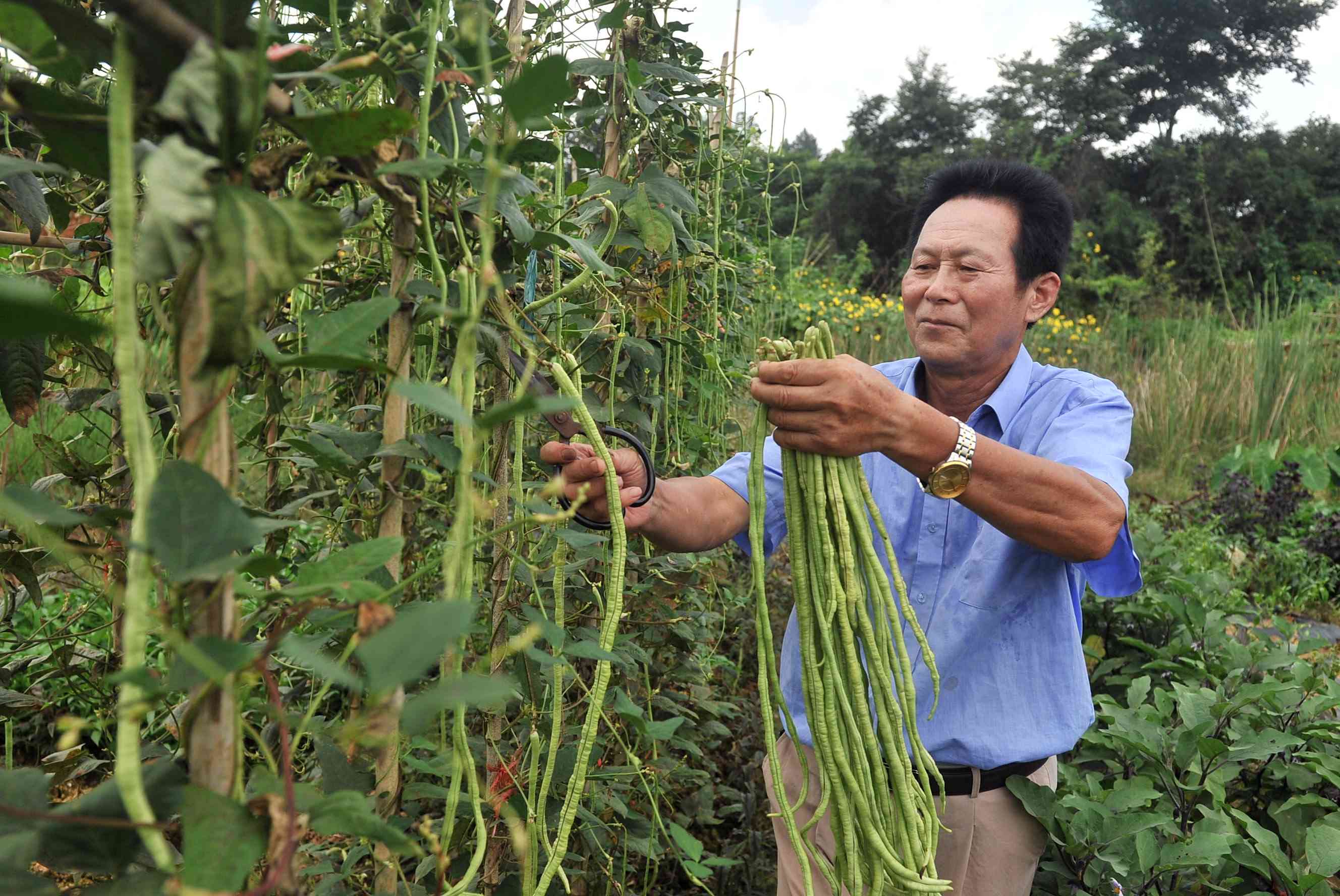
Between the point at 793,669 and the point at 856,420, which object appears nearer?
the point at 856,420

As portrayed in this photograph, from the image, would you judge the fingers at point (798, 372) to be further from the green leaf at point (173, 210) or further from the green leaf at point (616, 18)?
the green leaf at point (173, 210)

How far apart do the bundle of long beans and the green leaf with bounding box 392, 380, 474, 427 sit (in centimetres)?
55

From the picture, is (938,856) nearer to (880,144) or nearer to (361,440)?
(361,440)

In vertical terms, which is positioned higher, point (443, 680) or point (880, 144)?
point (880, 144)

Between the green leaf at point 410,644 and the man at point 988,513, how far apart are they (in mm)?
779

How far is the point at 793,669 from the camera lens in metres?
1.62

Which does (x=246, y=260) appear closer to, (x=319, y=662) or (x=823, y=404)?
(x=319, y=662)

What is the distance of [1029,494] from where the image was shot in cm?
124

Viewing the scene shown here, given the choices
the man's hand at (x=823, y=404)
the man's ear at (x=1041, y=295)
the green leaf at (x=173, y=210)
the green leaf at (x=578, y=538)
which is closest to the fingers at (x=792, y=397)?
the man's hand at (x=823, y=404)

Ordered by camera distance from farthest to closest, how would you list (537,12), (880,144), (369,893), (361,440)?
(880,144), (537,12), (369,893), (361,440)

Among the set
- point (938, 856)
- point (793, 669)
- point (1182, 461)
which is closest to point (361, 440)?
point (793, 669)

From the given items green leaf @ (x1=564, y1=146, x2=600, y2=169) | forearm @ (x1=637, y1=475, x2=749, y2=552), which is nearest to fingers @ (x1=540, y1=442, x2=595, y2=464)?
forearm @ (x1=637, y1=475, x2=749, y2=552)

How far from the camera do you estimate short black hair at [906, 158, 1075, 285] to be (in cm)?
165

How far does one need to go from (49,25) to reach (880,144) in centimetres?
2531
